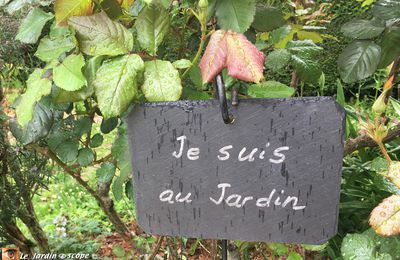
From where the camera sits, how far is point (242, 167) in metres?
0.64

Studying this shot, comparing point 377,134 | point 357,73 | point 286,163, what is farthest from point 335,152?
point 357,73

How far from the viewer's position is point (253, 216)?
663mm

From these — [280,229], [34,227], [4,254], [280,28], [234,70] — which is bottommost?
[34,227]

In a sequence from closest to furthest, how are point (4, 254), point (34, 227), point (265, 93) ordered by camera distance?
1. point (265, 93)
2. point (4, 254)
3. point (34, 227)

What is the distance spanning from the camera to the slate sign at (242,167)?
0.61 m

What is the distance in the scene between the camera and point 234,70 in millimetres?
560

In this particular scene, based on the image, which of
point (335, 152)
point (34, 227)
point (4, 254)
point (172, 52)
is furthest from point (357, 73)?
point (34, 227)

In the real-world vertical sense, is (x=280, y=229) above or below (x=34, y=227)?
above

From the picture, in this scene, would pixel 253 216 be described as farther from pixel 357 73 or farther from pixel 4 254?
pixel 4 254

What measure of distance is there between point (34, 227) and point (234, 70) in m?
1.18

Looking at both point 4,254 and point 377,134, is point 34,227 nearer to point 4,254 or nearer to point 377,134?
point 4,254

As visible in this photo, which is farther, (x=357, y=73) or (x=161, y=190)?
(x=357, y=73)

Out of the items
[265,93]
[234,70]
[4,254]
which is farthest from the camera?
[4,254]

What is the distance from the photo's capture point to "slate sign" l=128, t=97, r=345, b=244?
2.01ft
